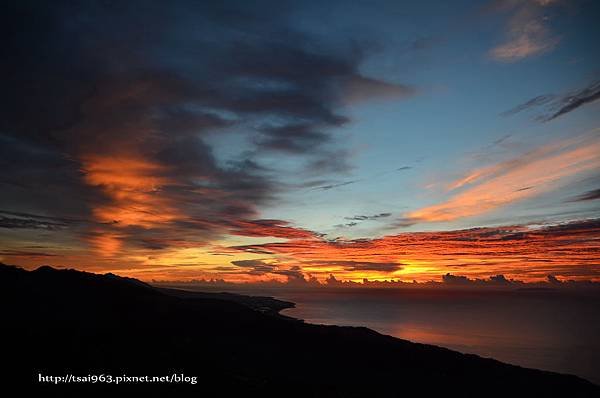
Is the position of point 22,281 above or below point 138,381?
above

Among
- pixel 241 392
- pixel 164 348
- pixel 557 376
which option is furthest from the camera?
pixel 557 376

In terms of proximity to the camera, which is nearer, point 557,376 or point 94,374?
point 94,374

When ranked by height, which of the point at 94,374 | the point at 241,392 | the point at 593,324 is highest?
the point at 94,374

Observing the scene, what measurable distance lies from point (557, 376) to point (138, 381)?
209 ft

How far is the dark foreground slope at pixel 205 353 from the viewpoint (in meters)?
29.9

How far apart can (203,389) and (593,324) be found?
18252 centimetres

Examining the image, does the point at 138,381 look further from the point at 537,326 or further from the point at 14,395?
the point at 537,326

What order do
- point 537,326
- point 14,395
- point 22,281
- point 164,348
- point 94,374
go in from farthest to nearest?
1. point 537,326
2. point 22,281
3. point 164,348
4. point 94,374
5. point 14,395

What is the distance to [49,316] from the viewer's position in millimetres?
53125

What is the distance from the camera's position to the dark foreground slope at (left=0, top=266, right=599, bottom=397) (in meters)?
29.9

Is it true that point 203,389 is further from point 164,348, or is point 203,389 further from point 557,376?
point 557,376

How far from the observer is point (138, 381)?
93.0 ft

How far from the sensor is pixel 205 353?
43375 millimetres

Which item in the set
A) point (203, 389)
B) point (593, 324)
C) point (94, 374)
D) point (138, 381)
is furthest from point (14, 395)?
point (593, 324)
